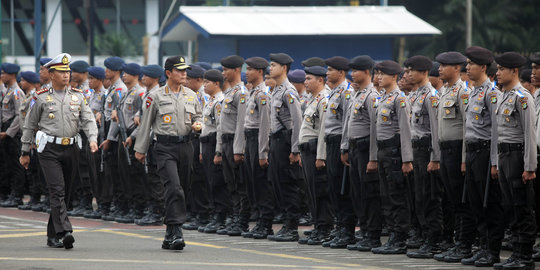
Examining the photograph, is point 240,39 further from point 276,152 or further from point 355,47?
point 276,152

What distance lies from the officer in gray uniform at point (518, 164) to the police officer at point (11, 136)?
10.1 m

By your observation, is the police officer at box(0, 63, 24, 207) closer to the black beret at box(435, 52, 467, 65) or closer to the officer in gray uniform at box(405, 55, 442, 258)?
the officer in gray uniform at box(405, 55, 442, 258)

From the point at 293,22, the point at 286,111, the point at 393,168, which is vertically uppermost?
the point at 293,22

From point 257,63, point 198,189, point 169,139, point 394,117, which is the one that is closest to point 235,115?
point 257,63

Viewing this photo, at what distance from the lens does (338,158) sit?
1284 cm

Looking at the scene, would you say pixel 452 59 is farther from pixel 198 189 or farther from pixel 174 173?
pixel 198 189

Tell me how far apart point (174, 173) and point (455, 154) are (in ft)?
10.8

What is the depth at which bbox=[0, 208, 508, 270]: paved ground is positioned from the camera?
10.7 m

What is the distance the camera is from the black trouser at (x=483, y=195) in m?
10.9

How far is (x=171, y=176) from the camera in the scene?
12.1 m

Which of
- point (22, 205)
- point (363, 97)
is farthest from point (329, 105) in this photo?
point (22, 205)

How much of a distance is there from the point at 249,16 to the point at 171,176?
57.3 feet

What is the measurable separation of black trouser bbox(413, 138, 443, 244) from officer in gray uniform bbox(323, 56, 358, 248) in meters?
0.99

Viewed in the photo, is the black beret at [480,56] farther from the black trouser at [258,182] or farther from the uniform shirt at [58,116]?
the uniform shirt at [58,116]
